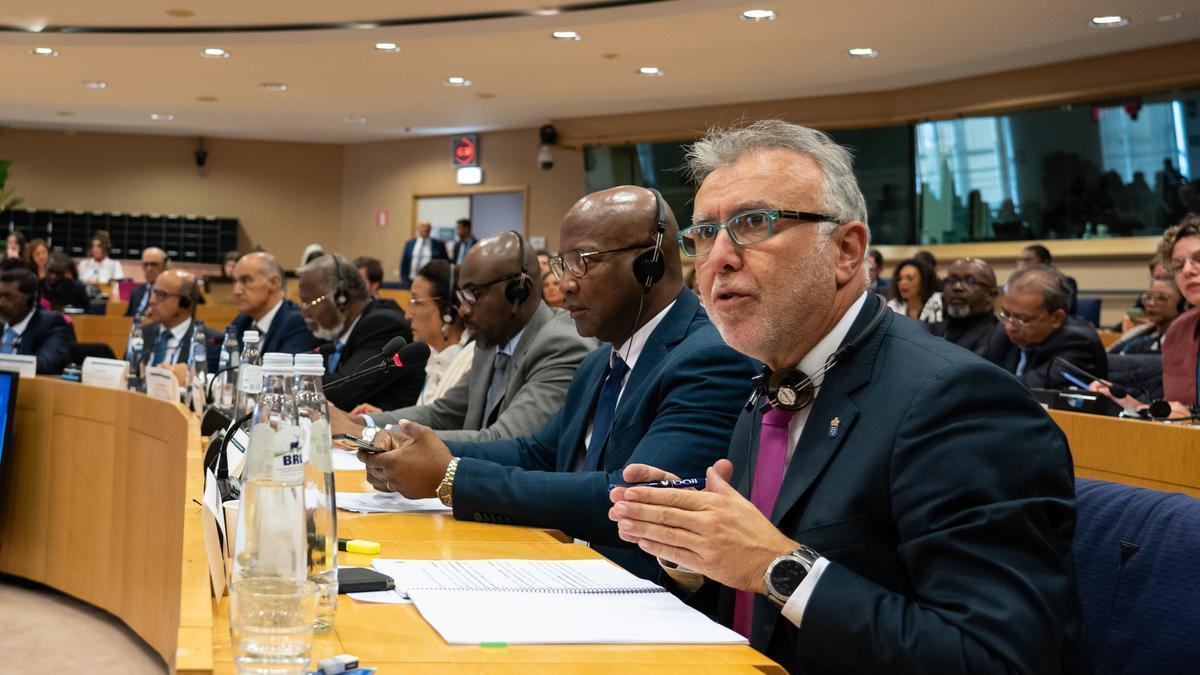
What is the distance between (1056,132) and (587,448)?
934cm

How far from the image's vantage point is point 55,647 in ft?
12.6

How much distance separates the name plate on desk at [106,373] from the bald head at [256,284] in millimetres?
1052

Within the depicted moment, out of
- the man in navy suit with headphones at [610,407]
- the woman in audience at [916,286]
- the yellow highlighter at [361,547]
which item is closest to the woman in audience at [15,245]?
the woman in audience at [916,286]

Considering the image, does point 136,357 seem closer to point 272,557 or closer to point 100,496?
point 100,496

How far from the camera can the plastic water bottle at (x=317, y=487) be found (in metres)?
1.31

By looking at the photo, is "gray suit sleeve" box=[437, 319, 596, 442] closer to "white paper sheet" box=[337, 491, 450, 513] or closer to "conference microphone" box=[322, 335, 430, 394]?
"white paper sheet" box=[337, 491, 450, 513]

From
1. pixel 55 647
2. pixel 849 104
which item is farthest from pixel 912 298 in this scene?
pixel 55 647

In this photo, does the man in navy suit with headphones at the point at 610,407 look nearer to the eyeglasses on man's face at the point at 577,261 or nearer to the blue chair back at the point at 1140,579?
the eyeglasses on man's face at the point at 577,261

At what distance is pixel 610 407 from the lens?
2412mm

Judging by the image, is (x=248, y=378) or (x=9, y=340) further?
(x=9, y=340)

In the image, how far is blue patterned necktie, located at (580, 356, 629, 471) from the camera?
2.37 meters

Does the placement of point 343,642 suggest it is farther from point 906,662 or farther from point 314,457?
point 906,662

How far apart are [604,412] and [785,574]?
1131 millimetres

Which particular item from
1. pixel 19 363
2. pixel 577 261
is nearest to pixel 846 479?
pixel 577 261
